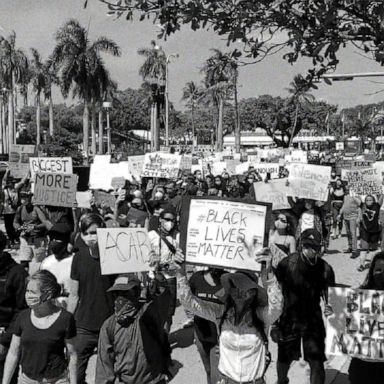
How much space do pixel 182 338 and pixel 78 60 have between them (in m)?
39.2

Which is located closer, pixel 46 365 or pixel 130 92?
pixel 46 365

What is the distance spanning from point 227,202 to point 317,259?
1.15 m

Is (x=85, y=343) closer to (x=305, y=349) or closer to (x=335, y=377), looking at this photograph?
(x=305, y=349)

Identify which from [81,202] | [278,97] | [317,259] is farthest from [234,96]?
[317,259]

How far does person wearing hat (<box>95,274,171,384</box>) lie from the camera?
4.08m

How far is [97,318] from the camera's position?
17.4 feet

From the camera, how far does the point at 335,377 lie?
620cm

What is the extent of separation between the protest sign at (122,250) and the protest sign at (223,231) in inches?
26.8

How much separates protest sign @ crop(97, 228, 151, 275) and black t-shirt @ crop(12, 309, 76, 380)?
95cm

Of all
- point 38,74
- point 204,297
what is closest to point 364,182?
point 204,297

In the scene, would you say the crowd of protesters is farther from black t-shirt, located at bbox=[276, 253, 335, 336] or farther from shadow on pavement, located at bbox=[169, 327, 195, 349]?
shadow on pavement, located at bbox=[169, 327, 195, 349]

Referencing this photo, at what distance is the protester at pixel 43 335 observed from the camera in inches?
167

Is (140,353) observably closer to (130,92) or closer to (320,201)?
(320,201)

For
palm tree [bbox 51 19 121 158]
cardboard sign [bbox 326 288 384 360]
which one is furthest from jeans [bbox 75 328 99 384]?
palm tree [bbox 51 19 121 158]
